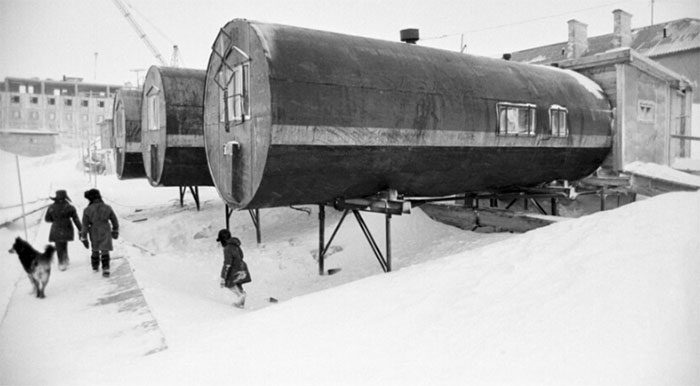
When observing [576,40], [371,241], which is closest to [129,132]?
[371,241]

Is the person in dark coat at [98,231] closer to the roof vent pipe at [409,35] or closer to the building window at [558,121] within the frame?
the roof vent pipe at [409,35]

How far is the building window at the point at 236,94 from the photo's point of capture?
29.3 feet

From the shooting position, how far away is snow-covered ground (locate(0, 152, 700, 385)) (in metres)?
3.84

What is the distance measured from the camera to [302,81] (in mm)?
8375

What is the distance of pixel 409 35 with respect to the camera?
1152 cm

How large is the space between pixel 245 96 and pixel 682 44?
83.3 ft

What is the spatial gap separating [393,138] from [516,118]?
411 centimetres

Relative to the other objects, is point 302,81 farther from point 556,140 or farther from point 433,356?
point 556,140

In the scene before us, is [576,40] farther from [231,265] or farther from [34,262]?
[34,262]

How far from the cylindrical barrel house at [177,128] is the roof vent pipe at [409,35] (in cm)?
714

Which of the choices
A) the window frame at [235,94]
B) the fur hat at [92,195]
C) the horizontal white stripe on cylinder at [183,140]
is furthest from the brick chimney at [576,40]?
the fur hat at [92,195]

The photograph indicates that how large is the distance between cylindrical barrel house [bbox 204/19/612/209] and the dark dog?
3.72 metres

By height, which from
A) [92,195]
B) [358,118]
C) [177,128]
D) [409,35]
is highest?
[409,35]

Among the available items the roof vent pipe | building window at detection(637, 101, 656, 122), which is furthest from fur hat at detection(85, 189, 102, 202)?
building window at detection(637, 101, 656, 122)
